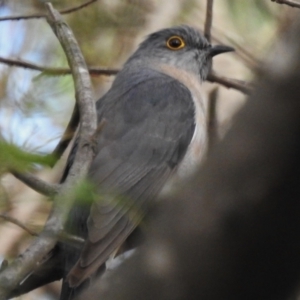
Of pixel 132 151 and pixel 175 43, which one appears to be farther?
pixel 175 43

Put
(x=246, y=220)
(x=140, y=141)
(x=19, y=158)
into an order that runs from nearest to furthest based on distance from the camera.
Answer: (x=246, y=220), (x=19, y=158), (x=140, y=141)

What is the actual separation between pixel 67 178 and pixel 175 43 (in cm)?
469

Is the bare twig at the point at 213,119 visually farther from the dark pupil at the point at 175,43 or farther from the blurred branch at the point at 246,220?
the blurred branch at the point at 246,220

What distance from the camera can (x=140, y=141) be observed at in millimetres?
6141

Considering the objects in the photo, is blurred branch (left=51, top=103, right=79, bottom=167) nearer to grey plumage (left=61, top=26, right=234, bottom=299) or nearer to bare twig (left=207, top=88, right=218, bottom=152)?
grey plumage (left=61, top=26, right=234, bottom=299)

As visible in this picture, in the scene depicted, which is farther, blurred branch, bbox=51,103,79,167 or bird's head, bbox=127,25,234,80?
bird's head, bbox=127,25,234,80

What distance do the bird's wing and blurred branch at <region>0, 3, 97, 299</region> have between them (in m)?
0.67

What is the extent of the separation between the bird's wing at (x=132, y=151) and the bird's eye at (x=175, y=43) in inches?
24.8

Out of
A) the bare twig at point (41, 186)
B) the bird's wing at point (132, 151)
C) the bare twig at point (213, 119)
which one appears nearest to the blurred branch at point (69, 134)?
the bird's wing at point (132, 151)

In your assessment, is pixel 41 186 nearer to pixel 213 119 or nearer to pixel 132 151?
pixel 132 151

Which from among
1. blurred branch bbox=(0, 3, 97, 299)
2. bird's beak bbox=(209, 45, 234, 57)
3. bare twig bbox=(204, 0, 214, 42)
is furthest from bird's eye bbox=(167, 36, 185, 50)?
blurred branch bbox=(0, 3, 97, 299)

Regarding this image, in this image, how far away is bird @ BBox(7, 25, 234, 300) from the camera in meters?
4.91

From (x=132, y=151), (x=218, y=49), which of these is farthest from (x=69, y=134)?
(x=218, y=49)

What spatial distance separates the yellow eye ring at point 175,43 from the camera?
311 inches
